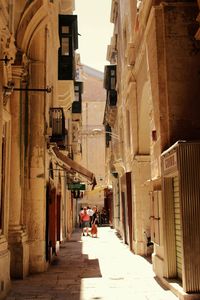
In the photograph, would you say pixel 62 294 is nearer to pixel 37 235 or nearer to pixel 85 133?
pixel 37 235

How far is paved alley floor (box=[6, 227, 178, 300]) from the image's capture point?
7703 millimetres

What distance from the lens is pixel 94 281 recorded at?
30.2 ft

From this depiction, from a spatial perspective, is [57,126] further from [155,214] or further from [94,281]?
[94,281]

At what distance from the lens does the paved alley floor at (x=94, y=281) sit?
25.3 feet

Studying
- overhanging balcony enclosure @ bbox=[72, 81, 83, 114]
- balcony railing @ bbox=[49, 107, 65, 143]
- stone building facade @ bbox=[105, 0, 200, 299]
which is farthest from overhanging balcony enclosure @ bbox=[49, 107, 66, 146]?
overhanging balcony enclosure @ bbox=[72, 81, 83, 114]

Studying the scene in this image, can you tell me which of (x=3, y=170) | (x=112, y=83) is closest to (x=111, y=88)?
(x=112, y=83)

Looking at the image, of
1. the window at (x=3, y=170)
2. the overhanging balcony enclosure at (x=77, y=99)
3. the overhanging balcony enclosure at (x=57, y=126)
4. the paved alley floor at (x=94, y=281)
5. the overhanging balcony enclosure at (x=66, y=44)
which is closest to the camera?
the paved alley floor at (x=94, y=281)

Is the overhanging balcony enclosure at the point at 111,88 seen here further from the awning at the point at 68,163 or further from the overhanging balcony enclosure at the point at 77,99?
the awning at the point at 68,163

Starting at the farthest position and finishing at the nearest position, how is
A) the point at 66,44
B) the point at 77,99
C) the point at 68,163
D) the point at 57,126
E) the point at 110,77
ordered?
the point at 77,99 → the point at 110,77 → the point at 66,44 → the point at 68,163 → the point at 57,126

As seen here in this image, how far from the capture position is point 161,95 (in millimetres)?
8953

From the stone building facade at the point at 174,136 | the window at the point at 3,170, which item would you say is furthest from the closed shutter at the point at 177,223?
the window at the point at 3,170

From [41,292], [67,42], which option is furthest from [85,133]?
[41,292]

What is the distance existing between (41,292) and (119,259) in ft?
17.3

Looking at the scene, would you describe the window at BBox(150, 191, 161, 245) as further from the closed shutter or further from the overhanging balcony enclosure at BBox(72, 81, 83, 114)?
the overhanging balcony enclosure at BBox(72, 81, 83, 114)
